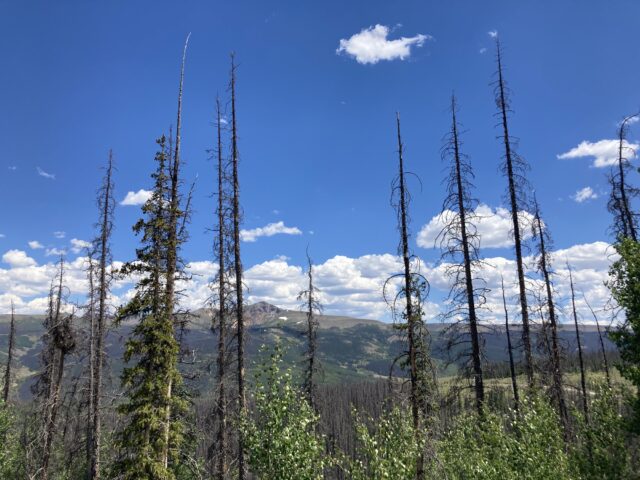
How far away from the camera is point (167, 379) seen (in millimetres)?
19891

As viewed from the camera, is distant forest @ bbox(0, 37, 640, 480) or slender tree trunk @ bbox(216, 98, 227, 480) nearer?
distant forest @ bbox(0, 37, 640, 480)

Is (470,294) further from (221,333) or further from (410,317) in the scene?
(221,333)

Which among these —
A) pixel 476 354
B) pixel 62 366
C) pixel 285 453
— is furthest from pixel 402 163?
pixel 62 366

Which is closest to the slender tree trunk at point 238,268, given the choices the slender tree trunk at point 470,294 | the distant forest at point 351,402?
the distant forest at point 351,402

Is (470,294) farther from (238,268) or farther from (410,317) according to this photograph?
(238,268)

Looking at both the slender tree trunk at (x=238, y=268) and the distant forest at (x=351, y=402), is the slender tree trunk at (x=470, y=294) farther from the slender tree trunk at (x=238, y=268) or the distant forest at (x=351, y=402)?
the slender tree trunk at (x=238, y=268)

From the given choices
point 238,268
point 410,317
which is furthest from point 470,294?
point 238,268

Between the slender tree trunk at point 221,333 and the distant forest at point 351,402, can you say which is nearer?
the distant forest at point 351,402

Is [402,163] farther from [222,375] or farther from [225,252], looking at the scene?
[222,375]

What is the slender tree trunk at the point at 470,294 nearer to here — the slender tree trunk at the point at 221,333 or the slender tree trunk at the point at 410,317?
the slender tree trunk at the point at 410,317

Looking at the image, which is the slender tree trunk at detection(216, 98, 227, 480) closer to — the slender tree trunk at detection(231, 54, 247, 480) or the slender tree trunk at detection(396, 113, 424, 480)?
the slender tree trunk at detection(231, 54, 247, 480)

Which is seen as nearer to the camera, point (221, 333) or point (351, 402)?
point (351, 402)

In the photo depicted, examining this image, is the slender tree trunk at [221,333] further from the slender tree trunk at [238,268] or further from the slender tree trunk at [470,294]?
the slender tree trunk at [470,294]

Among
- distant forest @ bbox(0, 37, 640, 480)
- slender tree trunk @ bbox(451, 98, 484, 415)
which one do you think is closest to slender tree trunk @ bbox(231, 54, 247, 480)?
distant forest @ bbox(0, 37, 640, 480)
